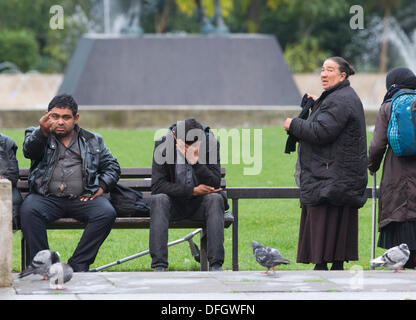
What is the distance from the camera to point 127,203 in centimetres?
748

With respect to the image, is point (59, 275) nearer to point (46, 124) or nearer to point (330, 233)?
point (46, 124)

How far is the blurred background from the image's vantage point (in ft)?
72.1

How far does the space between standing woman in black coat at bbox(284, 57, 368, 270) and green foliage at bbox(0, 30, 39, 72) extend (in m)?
34.9

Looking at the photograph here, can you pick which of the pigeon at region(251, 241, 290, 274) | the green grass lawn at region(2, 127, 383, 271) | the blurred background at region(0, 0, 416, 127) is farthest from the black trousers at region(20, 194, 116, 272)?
the blurred background at region(0, 0, 416, 127)

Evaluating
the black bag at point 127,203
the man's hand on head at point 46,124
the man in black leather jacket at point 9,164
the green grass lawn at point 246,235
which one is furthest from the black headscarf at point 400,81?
the man in black leather jacket at point 9,164

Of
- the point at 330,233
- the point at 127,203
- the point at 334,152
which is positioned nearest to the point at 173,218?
the point at 127,203

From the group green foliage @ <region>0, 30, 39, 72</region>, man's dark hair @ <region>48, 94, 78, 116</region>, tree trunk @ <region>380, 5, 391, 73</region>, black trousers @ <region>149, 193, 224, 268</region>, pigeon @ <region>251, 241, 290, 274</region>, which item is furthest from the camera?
tree trunk @ <region>380, 5, 391, 73</region>

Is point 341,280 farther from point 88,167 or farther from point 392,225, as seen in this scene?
point 88,167

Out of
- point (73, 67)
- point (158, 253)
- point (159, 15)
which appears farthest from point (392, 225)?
point (159, 15)

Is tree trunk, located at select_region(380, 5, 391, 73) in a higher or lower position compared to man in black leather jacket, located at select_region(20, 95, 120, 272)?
higher

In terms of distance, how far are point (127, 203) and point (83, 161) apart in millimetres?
484

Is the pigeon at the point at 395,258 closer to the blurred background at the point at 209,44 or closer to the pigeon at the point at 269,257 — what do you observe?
the pigeon at the point at 269,257

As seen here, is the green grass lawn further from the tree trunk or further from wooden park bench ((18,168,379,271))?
the tree trunk

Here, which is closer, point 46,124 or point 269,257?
point 269,257
